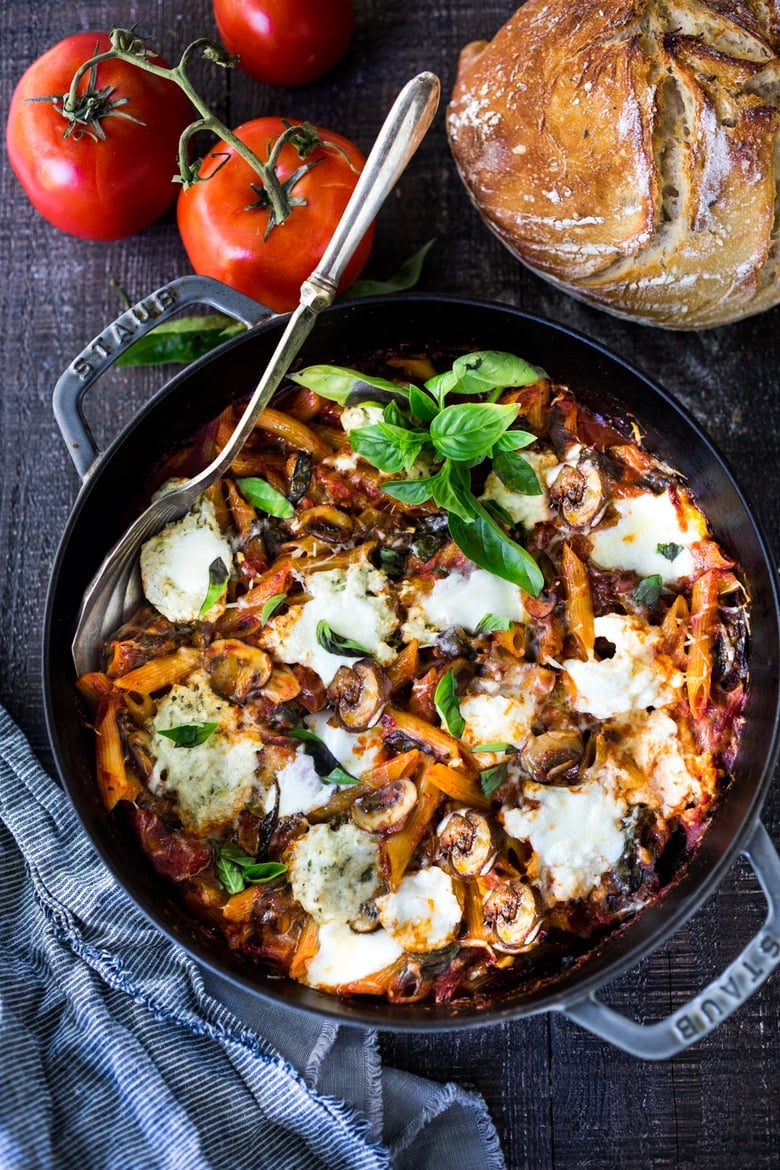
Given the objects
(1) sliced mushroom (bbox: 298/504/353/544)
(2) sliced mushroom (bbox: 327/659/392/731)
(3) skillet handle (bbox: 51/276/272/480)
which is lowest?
(2) sliced mushroom (bbox: 327/659/392/731)

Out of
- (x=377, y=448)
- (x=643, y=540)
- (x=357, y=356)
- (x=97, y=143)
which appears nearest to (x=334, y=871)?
(x=377, y=448)

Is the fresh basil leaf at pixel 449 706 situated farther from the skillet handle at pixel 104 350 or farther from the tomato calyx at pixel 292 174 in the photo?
the tomato calyx at pixel 292 174

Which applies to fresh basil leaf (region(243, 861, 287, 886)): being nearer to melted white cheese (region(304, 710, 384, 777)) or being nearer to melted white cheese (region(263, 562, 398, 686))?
melted white cheese (region(304, 710, 384, 777))

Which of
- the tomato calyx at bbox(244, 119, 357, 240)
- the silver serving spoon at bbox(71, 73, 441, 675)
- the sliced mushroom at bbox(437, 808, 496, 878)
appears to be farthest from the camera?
the tomato calyx at bbox(244, 119, 357, 240)

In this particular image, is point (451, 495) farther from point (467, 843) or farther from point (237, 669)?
point (467, 843)

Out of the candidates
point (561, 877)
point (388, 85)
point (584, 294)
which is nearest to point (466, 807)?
point (561, 877)

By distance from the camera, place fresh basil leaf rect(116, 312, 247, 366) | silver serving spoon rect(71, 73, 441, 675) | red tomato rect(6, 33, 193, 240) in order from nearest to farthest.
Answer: silver serving spoon rect(71, 73, 441, 675) → red tomato rect(6, 33, 193, 240) → fresh basil leaf rect(116, 312, 247, 366)

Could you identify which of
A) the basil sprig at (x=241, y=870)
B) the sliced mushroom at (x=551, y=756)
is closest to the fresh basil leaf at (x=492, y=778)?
the sliced mushroom at (x=551, y=756)

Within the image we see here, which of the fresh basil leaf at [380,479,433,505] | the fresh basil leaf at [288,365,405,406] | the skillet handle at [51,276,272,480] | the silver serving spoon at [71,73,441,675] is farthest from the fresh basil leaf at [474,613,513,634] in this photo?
the skillet handle at [51,276,272,480]
